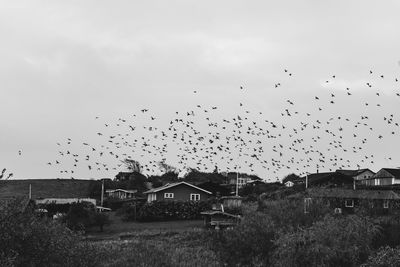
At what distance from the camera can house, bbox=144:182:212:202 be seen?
92.4 m

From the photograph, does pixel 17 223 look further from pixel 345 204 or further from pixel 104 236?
pixel 345 204

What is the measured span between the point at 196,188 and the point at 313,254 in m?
55.0

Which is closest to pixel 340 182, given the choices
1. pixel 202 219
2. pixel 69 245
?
pixel 202 219

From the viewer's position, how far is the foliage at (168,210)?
8225cm

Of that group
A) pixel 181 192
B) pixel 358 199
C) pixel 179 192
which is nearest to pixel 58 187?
pixel 179 192

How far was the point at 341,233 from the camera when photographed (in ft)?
140

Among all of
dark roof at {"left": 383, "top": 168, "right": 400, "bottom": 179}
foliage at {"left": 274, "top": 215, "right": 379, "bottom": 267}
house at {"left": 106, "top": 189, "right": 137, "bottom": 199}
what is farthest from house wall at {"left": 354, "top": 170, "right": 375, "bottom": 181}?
foliage at {"left": 274, "top": 215, "right": 379, "bottom": 267}

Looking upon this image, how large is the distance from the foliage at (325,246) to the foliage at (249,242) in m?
1.54

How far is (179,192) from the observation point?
93438 mm

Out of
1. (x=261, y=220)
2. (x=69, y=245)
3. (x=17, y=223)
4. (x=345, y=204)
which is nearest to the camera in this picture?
(x=17, y=223)

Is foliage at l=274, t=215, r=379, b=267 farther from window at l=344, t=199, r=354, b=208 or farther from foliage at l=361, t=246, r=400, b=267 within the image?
window at l=344, t=199, r=354, b=208

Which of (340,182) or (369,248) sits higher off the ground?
(340,182)

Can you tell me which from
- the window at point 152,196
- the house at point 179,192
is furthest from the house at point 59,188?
the house at point 179,192

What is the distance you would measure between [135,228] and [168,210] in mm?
12276
